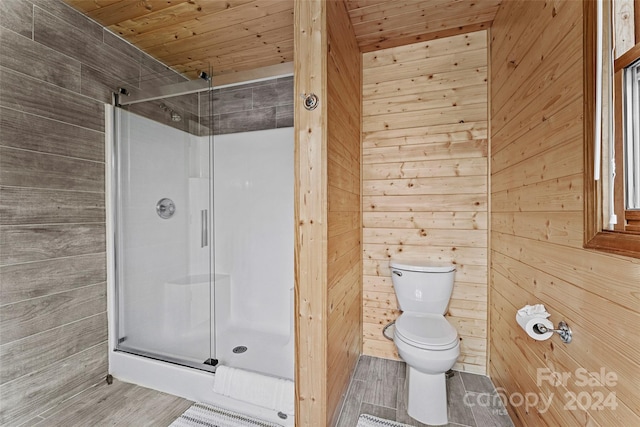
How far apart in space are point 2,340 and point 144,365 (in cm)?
69

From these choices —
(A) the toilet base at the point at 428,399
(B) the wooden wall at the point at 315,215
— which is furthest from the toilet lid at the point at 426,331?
(B) the wooden wall at the point at 315,215

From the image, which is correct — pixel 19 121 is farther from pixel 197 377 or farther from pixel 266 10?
pixel 197 377

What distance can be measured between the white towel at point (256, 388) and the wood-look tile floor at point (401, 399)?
0.33 meters

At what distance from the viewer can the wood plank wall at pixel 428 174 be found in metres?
1.87

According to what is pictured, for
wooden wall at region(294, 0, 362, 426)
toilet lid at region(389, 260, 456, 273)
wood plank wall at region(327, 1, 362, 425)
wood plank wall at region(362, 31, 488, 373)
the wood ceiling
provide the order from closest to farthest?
1. wooden wall at region(294, 0, 362, 426)
2. wood plank wall at region(327, 1, 362, 425)
3. the wood ceiling
4. toilet lid at region(389, 260, 456, 273)
5. wood plank wall at region(362, 31, 488, 373)

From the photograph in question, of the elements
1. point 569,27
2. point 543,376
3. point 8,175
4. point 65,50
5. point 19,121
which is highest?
point 65,50

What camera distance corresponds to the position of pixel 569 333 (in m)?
0.96

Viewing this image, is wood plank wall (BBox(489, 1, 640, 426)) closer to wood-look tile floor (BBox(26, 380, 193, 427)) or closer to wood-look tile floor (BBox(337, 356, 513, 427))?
wood-look tile floor (BBox(337, 356, 513, 427))

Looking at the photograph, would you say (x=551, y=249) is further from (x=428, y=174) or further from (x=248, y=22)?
(x=248, y=22)

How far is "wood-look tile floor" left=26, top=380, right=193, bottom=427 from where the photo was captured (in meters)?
1.44

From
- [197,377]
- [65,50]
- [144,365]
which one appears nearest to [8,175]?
[65,50]

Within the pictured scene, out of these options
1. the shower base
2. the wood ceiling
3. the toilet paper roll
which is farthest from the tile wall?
the toilet paper roll

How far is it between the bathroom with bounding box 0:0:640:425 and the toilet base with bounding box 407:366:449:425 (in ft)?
1.22

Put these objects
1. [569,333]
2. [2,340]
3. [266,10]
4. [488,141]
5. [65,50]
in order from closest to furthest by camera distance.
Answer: [569,333] < [2,340] < [65,50] < [266,10] < [488,141]
